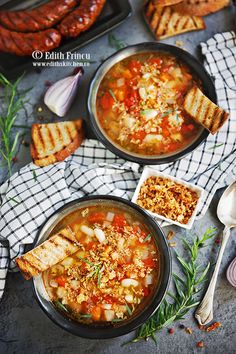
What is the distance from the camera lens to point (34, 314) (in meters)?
4.22

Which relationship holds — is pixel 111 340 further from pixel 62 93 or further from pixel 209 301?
pixel 62 93

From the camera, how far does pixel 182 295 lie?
4.18m

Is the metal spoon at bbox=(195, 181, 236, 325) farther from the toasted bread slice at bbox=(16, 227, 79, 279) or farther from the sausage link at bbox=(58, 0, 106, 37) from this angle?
the sausage link at bbox=(58, 0, 106, 37)

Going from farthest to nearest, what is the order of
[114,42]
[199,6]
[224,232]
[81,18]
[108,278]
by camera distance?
[114,42] → [199,6] → [81,18] → [224,232] → [108,278]

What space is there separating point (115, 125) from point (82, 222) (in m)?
0.80

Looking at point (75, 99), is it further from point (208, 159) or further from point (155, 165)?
point (208, 159)

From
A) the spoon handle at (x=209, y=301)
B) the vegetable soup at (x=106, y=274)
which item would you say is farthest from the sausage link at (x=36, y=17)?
the spoon handle at (x=209, y=301)

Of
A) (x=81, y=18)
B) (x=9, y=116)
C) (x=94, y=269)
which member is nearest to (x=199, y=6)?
(x=81, y=18)

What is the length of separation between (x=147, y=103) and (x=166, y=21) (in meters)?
0.84

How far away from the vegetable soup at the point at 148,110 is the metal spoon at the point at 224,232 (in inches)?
20.7

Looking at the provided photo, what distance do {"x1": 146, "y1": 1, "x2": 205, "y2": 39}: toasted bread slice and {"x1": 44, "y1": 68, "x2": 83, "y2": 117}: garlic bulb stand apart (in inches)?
30.0

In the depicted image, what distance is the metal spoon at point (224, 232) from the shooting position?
4160 millimetres

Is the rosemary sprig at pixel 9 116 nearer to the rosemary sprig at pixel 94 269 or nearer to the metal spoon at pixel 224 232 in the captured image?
the rosemary sprig at pixel 94 269

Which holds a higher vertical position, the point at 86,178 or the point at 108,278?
the point at 86,178
